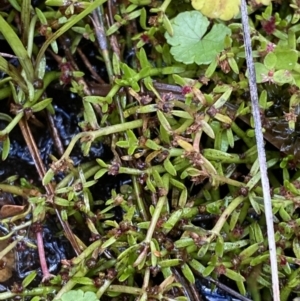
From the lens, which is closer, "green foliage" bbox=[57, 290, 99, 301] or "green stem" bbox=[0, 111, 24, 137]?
"green foliage" bbox=[57, 290, 99, 301]

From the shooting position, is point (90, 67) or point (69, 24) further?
point (90, 67)

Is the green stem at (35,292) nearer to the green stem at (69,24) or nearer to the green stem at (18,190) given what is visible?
the green stem at (18,190)

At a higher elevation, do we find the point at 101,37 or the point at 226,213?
the point at 101,37

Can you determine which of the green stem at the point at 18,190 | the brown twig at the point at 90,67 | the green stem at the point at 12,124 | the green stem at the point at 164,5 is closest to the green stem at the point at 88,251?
the green stem at the point at 18,190

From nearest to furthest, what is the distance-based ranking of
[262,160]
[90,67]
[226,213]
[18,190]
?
1. [262,160]
2. [226,213]
3. [18,190]
4. [90,67]

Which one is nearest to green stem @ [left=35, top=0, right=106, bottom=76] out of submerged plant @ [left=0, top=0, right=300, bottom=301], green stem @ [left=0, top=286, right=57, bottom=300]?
submerged plant @ [left=0, top=0, right=300, bottom=301]

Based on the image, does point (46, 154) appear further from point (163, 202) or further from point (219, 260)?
point (219, 260)

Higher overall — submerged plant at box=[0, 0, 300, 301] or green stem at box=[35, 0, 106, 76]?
green stem at box=[35, 0, 106, 76]

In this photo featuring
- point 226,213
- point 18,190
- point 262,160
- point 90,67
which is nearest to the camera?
point 262,160

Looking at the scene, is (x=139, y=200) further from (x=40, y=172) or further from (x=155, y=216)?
(x=40, y=172)

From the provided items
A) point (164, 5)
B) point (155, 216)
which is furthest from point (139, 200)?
point (164, 5)

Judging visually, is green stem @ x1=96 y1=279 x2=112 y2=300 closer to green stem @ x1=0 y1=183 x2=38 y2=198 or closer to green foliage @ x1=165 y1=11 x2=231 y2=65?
green stem @ x1=0 y1=183 x2=38 y2=198
